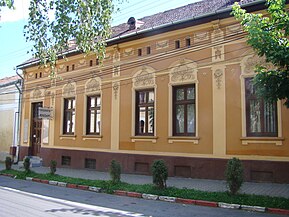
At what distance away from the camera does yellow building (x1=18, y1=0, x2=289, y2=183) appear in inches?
486

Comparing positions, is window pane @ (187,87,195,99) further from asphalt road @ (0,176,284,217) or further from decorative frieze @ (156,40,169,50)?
asphalt road @ (0,176,284,217)

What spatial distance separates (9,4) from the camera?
6848 millimetres

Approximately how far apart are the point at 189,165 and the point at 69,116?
9.01 metres

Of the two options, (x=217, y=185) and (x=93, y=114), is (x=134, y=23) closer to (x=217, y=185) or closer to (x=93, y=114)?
(x=93, y=114)

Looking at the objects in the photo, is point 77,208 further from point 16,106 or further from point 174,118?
point 16,106

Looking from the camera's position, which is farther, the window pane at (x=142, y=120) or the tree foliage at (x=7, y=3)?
the window pane at (x=142, y=120)

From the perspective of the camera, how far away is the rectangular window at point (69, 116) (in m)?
19.3

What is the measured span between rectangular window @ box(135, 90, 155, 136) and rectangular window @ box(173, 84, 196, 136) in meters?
1.25

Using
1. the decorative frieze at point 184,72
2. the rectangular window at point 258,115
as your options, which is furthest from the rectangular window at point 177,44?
the rectangular window at point 258,115

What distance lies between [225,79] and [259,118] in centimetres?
203

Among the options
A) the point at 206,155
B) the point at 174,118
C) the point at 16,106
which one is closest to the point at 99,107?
the point at 174,118

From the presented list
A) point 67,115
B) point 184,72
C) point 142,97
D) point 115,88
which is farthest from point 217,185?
point 67,115

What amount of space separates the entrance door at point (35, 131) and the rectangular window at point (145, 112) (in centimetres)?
866

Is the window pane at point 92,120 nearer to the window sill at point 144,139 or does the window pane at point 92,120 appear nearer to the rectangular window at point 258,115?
the window sill at point 144,139
